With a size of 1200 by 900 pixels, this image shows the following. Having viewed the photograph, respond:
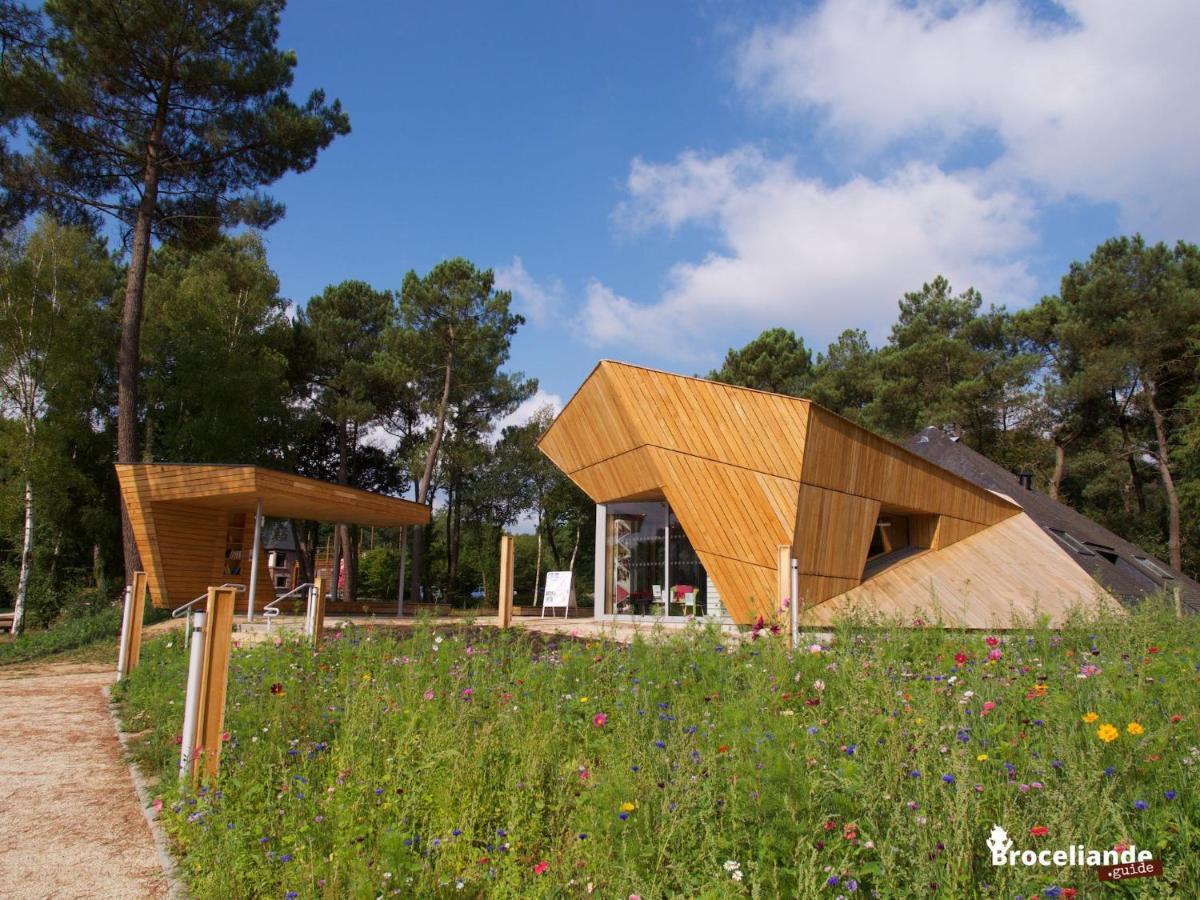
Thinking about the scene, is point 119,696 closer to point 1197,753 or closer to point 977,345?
point 1197,753

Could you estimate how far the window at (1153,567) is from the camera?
16.0m

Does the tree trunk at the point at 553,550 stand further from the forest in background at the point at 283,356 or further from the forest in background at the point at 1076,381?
the forest in background at the point at 1076,381

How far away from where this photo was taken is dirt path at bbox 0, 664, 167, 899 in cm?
322

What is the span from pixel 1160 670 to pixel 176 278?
2583cm

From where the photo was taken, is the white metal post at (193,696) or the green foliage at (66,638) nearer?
the white metal post at (193,696)

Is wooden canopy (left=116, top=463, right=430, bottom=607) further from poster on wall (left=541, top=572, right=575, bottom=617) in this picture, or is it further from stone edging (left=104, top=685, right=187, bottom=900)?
stone edging (left=104, top=685, right=187, bottom=900)

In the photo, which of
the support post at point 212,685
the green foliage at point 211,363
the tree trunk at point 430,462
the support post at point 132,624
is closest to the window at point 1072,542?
the support post at point 132,624

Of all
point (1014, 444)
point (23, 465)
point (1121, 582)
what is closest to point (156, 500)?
point (23, 465)

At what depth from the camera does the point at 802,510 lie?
10.8 meters

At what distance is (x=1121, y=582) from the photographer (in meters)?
13.9

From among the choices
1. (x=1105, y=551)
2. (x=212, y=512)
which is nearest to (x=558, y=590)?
(x=212, y=512)

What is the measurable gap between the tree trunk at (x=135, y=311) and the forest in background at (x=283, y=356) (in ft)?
0.18
